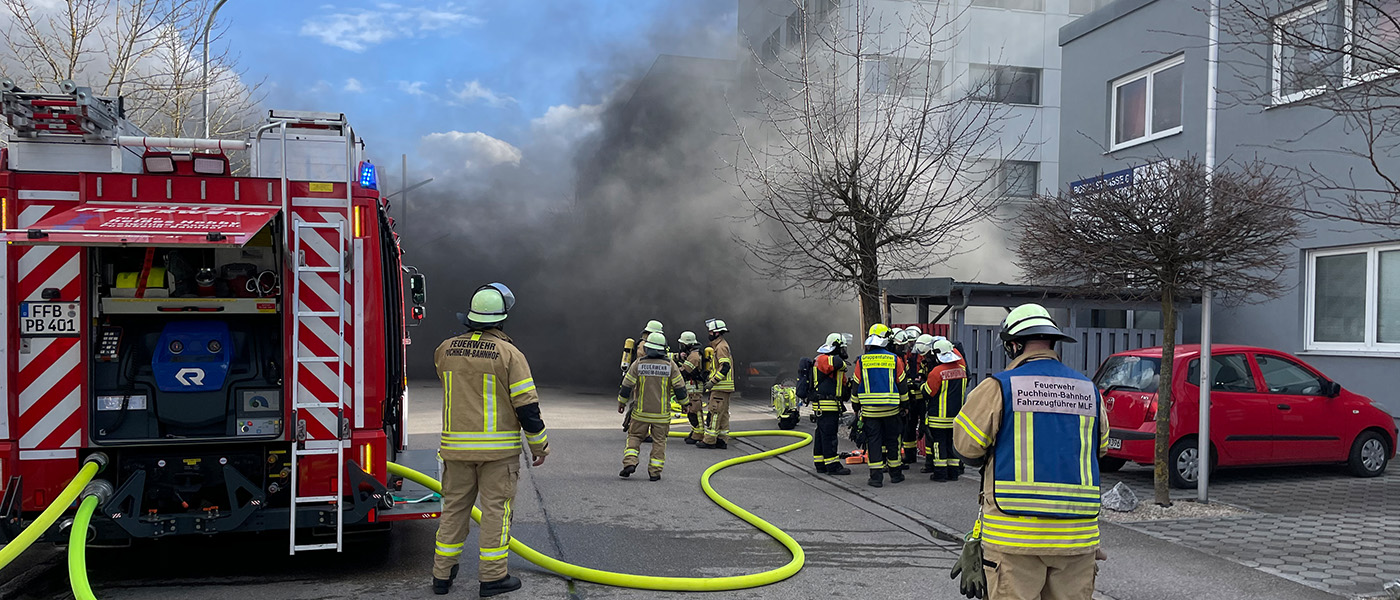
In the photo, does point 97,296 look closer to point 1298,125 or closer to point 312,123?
point 312,123

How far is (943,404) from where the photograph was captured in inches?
380

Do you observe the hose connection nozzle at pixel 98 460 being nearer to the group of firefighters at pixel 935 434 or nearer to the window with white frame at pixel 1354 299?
the group of firefighters at pixel 935 434

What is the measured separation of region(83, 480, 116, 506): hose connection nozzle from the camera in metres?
5.02

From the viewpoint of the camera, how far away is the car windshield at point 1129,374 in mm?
8922

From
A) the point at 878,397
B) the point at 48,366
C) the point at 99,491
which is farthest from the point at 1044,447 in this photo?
the point at 878,397

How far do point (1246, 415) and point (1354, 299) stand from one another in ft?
12.3

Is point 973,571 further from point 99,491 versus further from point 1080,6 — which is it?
point 1080,6

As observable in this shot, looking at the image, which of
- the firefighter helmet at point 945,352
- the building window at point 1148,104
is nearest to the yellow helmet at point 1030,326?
the firefighter helmet at point 945,352

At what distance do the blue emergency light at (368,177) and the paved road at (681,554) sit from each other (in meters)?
2.27

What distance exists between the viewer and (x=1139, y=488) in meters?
8.93

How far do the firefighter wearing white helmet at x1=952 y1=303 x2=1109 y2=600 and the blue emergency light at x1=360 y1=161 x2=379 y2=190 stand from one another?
3.61 metres

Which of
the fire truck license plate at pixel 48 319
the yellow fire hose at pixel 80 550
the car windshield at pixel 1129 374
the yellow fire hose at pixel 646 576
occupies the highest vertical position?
the fire truck license plate at pixel 48 319

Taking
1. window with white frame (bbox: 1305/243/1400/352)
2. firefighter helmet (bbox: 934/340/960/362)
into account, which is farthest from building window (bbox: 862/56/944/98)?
window with white frame (bbox: 1305/243/1400/352)

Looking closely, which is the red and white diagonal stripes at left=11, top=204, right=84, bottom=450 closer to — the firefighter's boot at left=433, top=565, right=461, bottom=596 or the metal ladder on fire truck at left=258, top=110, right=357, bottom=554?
the metal ladder on fire truck at left=258, top=110, right=357, bottom=554
